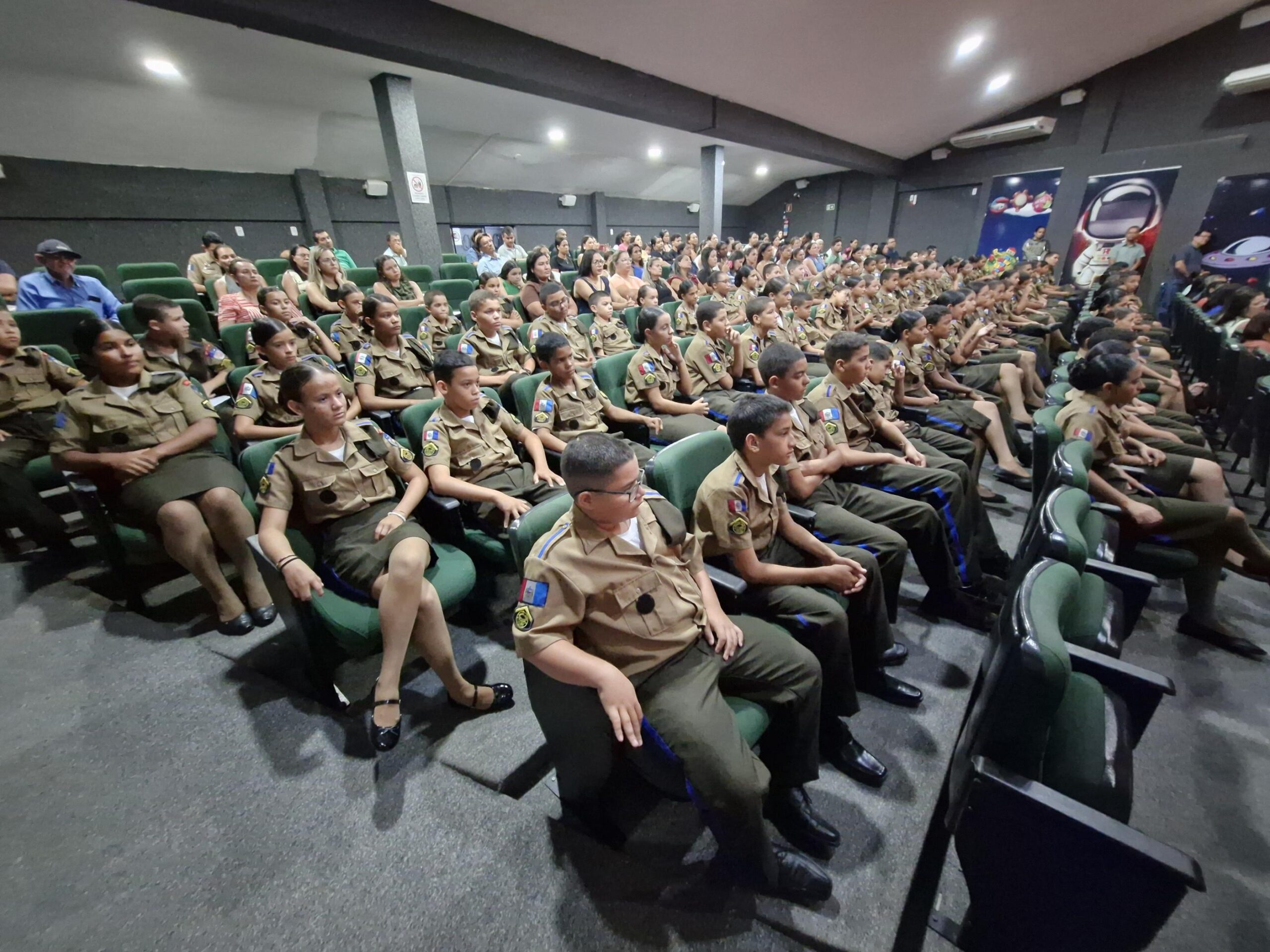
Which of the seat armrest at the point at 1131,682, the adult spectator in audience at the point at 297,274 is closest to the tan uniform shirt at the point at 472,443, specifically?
the seat armrest at the point at 1131,682

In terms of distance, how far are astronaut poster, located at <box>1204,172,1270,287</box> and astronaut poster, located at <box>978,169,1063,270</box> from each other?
251 cm

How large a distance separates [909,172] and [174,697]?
1573cm

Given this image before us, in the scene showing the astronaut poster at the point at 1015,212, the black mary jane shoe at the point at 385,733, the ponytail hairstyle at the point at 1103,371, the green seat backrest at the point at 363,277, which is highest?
the astronaut poster at the point at 1015,212

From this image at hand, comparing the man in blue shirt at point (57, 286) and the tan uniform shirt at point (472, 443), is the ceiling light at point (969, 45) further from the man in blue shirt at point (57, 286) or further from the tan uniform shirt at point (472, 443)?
the man in blue shirt at point (57, 286)

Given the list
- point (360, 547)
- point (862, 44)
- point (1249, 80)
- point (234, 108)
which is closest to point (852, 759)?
point (360, 547)

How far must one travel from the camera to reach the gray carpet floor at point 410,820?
121 cm

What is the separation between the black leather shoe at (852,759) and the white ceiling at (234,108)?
Answer: 668 cm

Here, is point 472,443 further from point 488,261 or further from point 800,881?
point 488,261

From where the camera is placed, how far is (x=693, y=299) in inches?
193

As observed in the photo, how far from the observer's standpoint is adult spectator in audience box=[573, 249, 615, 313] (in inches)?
198

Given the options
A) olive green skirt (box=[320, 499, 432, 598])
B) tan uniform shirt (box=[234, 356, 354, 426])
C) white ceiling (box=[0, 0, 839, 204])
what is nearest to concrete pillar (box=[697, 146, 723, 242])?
white ceiling (box=[0, 0, 839, 204])

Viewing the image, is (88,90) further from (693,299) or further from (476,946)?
(476,946)

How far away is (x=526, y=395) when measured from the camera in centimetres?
274

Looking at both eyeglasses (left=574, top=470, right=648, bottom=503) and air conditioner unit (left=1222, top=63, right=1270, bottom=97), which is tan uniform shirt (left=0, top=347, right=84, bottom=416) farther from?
air conditioner unit (left=1222, top=63, right=1270, bottom=97)
